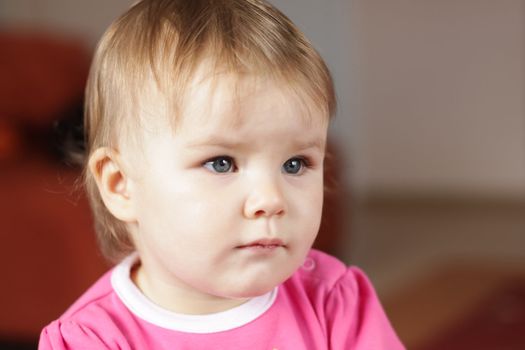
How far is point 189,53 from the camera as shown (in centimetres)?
91

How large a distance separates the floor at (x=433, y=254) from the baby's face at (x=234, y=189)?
202cm

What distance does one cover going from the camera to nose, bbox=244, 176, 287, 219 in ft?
2.93

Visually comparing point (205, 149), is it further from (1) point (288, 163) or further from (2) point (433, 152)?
(2) point (433, 152)

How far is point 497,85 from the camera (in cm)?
488

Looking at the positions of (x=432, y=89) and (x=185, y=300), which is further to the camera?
(x=432, y=89)

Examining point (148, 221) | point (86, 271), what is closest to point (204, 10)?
point (148, 221)

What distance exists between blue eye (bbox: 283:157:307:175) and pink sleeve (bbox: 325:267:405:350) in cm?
21

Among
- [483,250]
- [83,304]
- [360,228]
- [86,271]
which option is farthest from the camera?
[360,228]

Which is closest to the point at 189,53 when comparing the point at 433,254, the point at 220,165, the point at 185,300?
the point at 220,165

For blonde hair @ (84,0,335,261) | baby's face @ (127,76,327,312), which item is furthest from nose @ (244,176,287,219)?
blonde hair @ (84,0,335,261)

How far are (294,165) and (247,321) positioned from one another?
0.62 ft

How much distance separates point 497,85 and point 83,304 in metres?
4.18

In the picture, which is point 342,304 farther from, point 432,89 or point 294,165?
point 432,89

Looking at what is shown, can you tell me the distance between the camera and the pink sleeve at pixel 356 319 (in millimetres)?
1046
